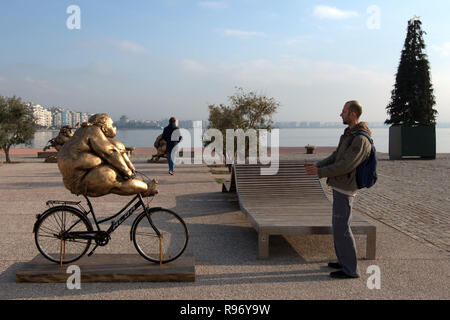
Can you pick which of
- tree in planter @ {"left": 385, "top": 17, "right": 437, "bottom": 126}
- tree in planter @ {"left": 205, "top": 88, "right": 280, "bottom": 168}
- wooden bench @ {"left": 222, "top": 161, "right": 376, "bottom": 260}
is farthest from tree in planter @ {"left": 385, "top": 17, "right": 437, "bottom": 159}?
wooden bench @ {"left": 222, "top": 161, "right": 376, "bottom": 260}

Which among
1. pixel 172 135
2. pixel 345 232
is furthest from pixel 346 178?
pixel 172 135

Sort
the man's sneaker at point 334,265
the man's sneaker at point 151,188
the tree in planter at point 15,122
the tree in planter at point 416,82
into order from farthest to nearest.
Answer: the tree in planter at point 416,82, the tree in planter at point 15,122, the man's sneaker at point 334,265, the man's sneaker at point 151,188

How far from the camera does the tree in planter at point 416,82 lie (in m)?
32.2

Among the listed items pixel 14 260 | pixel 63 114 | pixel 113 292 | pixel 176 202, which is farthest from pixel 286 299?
pixel 63 114

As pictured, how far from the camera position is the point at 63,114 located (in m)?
157

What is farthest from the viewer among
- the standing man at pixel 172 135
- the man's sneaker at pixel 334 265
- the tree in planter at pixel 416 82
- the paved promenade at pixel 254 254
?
the tree in planter at pixel 416 82

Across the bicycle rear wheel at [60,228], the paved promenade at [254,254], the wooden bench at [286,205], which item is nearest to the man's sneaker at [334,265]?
the paved promenade at [254,254]

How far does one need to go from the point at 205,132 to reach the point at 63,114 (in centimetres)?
14791

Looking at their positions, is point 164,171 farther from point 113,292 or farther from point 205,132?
point 113,292

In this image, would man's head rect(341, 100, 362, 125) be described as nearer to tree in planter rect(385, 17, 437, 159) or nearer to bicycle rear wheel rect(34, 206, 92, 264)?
bicycle rear wheel rect(34, 206, 92, 264)

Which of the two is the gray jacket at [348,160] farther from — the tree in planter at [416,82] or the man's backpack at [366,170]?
the tree in planter at [416,82]

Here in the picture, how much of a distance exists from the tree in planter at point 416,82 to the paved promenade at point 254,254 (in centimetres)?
2355

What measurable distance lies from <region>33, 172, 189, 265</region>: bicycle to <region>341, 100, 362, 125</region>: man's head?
2.17 m
